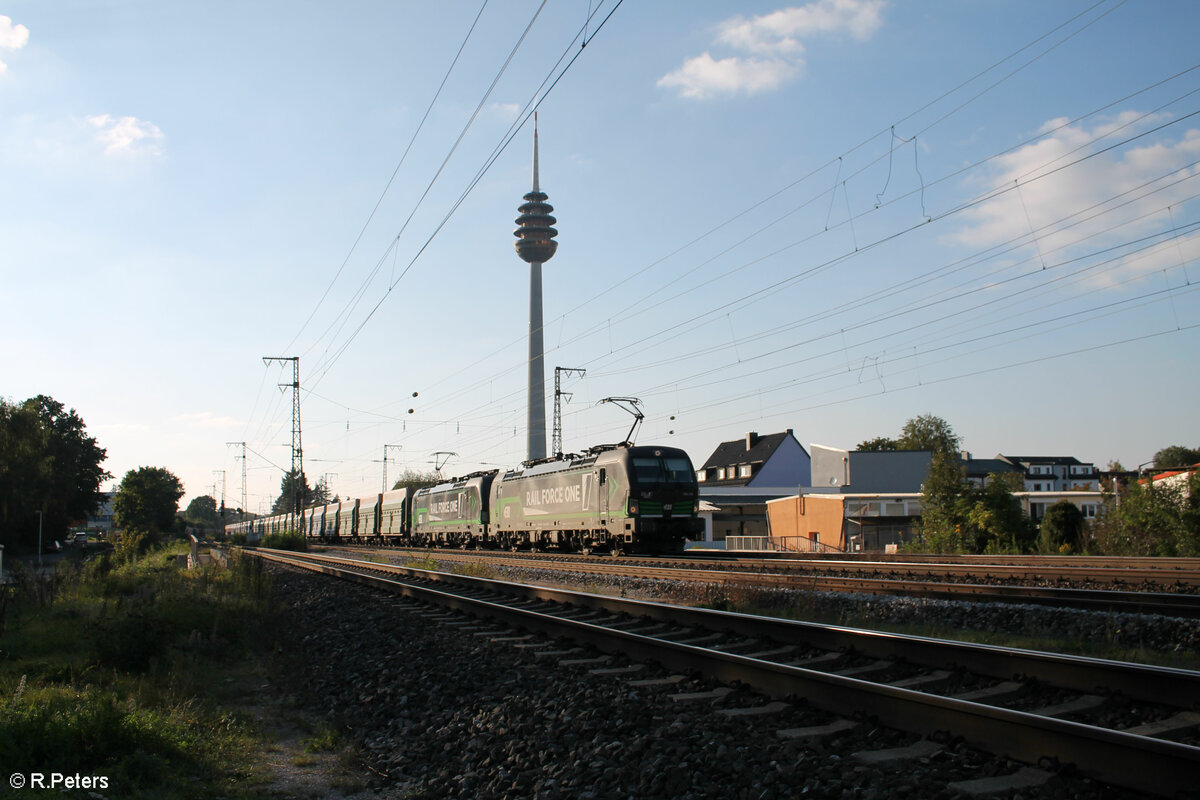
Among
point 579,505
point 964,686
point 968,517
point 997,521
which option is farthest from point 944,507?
point 964,686

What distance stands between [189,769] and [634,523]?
18253 mm

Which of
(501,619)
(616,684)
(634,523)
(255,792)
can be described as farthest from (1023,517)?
(255,792)

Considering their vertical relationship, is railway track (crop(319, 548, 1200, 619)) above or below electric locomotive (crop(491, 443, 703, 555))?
below

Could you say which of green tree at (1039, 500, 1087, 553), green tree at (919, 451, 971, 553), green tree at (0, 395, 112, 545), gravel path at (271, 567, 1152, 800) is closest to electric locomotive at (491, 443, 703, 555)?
green tree at (919, 451, 971, 553)

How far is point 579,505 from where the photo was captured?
89.1 feet

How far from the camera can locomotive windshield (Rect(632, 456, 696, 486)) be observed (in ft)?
79.5

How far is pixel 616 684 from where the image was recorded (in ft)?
22.8

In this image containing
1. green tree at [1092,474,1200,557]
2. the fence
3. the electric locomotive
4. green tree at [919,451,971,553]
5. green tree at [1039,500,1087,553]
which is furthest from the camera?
the fence

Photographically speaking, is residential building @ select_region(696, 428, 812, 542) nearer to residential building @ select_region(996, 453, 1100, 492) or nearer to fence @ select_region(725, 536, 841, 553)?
fence @ select_region(725, 536, 841, 553)

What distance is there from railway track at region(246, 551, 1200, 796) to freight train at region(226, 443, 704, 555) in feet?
47.6

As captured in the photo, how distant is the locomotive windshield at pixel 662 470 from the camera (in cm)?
2423

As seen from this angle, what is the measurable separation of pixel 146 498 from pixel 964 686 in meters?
118

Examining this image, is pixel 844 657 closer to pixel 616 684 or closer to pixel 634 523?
pixel 616 684

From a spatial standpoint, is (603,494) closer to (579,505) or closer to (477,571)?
(579,505)
